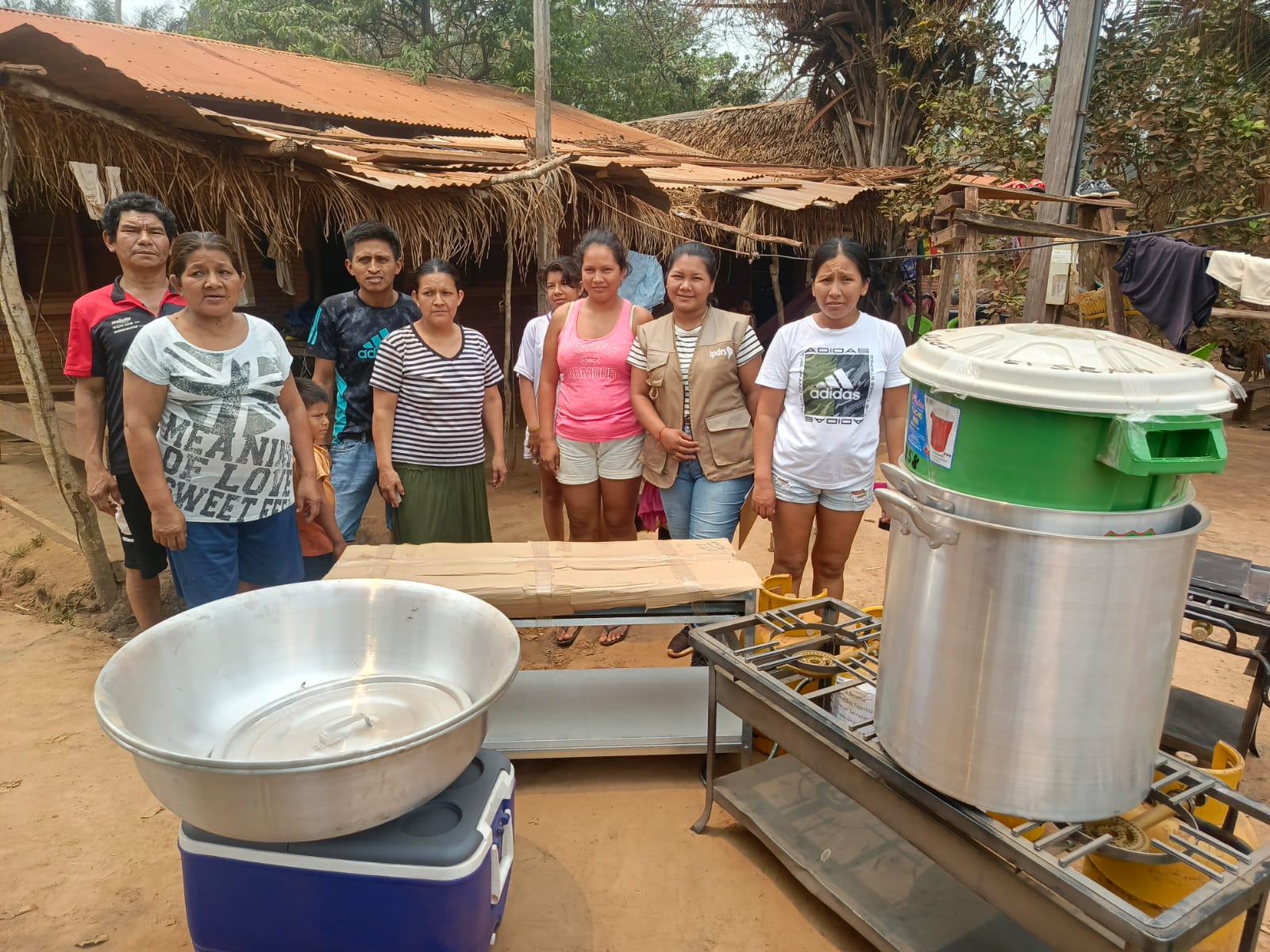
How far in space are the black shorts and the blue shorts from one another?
19.3 inches

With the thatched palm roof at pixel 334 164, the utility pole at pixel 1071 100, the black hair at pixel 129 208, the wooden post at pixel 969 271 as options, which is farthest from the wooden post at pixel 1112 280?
the black hair at pixel 129 208

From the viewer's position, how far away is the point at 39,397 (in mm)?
3887

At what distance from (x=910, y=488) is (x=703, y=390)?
1.73 metres

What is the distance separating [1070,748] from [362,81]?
37.2 ft

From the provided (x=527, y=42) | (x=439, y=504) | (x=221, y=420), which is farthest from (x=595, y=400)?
(x=527, y=42)

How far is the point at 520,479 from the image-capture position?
6.84 metres

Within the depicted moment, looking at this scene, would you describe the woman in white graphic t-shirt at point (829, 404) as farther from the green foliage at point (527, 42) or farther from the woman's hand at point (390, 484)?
the green foliage at point (527, 42)

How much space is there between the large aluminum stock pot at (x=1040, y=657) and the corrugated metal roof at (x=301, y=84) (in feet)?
25.0

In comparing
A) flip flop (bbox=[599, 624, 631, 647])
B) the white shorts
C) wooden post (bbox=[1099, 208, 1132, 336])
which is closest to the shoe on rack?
flip flop (bbox=[599, 624, 631, 647])

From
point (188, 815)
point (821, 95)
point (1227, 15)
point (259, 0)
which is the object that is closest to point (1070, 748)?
point (188, 815)

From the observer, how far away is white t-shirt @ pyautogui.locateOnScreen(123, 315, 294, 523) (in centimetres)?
245

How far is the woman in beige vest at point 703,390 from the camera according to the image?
3.19m

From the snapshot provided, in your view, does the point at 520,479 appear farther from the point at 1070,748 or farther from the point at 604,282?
the point at 1070,748

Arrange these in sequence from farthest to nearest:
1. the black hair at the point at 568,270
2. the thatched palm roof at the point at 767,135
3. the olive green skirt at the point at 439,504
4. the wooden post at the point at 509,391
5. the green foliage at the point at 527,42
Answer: the green foliage at the point at 527,42 → the thatched palm roof at the point at 767,135 → the wooden post at the point at 509,391 → the black hair at the point at 568,270 → the olive green skirt at the point at 439,504
